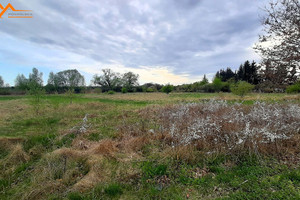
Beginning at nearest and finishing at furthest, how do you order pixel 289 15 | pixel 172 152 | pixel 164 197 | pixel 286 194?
1. pixel 286 194
2. pixel 164 197
3. pixel 172 152
4. pixel 289 15

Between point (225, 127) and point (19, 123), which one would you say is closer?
point (225, 127)

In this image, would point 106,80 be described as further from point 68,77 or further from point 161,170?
point 161,170

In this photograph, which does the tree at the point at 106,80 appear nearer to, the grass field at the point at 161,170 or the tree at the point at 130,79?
the tree at the point at 130,79

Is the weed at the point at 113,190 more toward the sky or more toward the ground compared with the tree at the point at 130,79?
more toward the ground

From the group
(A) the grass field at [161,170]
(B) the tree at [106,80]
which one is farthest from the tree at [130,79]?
A: (A) the grass field at [161,170]

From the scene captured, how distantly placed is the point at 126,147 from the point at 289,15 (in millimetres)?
10280

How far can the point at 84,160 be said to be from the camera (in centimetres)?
367

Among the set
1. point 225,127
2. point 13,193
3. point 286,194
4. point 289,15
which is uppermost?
point 289,15

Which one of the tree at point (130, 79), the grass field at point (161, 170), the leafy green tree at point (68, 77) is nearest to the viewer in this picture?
the grass field at point (161, 170)

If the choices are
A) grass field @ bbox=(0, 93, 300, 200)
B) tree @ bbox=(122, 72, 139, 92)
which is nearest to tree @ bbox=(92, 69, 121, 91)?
tree @ bbox=(122, 72, 139, 92)

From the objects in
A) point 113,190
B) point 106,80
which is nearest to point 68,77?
point 106,80

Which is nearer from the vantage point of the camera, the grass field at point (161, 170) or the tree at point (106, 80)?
the grass field at point (161, 170)

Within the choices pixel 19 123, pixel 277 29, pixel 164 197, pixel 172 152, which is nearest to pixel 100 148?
pixel 172 152

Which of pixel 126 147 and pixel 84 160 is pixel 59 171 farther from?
pixel 126 147
